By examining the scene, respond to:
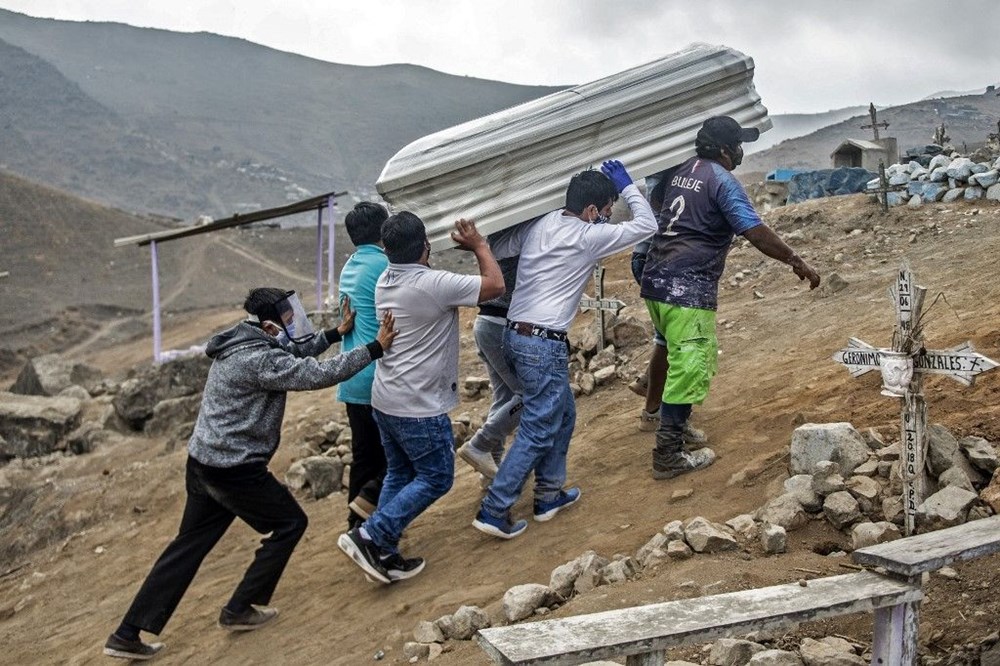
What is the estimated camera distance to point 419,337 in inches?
178

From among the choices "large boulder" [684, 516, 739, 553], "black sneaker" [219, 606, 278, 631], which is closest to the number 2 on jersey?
"large boulder" [684, 516, 739, 553]

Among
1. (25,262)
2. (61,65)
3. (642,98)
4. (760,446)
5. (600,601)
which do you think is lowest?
(25,262)

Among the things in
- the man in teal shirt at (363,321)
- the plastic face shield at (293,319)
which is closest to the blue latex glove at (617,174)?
the man in teal shirt at (363,321)

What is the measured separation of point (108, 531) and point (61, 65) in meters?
93.9

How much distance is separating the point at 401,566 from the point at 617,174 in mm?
2124

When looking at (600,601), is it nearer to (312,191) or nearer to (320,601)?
(320,601)

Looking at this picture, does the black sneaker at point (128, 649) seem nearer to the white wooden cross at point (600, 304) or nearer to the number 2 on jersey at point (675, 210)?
the number 2 on jersey at point (675, 210)

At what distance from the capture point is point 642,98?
16.2 ft

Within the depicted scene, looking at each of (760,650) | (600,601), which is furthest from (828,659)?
(600,601)

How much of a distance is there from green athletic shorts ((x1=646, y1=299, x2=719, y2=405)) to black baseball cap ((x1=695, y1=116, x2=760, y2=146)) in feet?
2.64

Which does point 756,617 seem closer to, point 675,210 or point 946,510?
point 946,510

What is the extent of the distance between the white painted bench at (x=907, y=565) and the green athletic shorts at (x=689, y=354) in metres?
1.83

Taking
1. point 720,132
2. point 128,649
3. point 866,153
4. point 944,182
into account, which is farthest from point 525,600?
point 866,153

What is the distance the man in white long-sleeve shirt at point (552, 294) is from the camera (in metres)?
4.55
